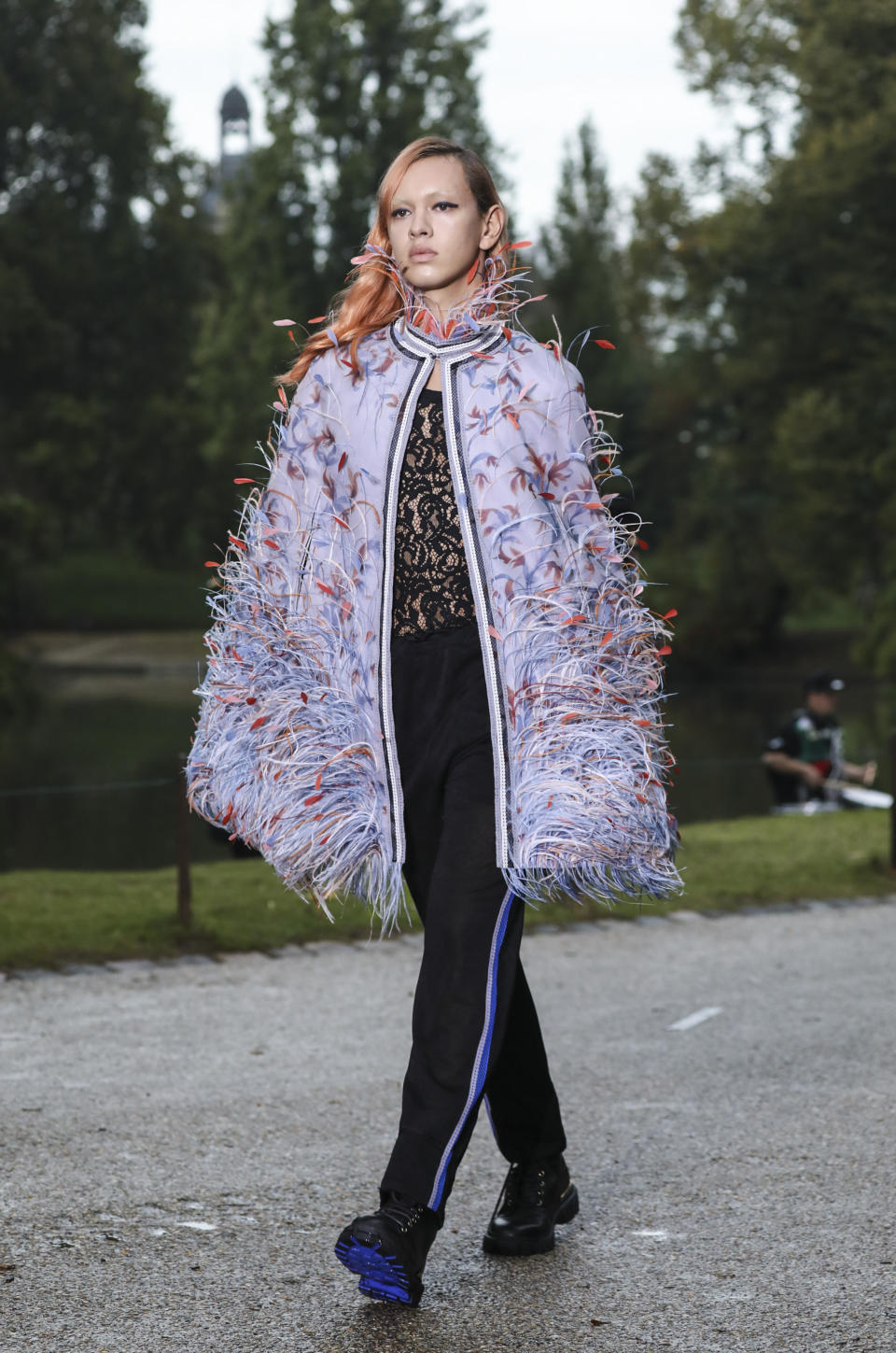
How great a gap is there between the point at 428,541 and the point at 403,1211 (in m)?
1.26

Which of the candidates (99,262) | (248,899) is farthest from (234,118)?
(248,899)

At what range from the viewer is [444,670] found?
3.35 meters

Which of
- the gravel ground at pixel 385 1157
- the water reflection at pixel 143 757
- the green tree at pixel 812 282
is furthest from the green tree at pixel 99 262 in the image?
the gravel ground at pixel 385 1157

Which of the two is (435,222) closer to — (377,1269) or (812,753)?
(377,1269)

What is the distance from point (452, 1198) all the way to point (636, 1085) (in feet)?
3.66

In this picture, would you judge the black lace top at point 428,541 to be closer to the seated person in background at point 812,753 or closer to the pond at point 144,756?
the pond at point 144,756

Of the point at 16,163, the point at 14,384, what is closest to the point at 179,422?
the point at 14,384

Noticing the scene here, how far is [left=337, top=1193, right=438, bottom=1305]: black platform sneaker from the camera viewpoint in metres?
3.12

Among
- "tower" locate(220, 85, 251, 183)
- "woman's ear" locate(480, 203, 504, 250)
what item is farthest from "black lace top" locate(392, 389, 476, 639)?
"tower" locate(220, 85, 251, 183)

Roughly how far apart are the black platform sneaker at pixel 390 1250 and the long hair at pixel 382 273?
1.66 meters

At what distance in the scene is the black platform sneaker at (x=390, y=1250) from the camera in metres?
3.12

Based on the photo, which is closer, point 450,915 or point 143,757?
point 450,915

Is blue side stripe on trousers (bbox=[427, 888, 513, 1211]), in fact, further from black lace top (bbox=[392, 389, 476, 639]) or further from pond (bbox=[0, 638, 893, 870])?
pond (bbox=[0, 638, 893, 870])

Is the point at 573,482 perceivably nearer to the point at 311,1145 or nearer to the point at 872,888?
the point at 311,1145
